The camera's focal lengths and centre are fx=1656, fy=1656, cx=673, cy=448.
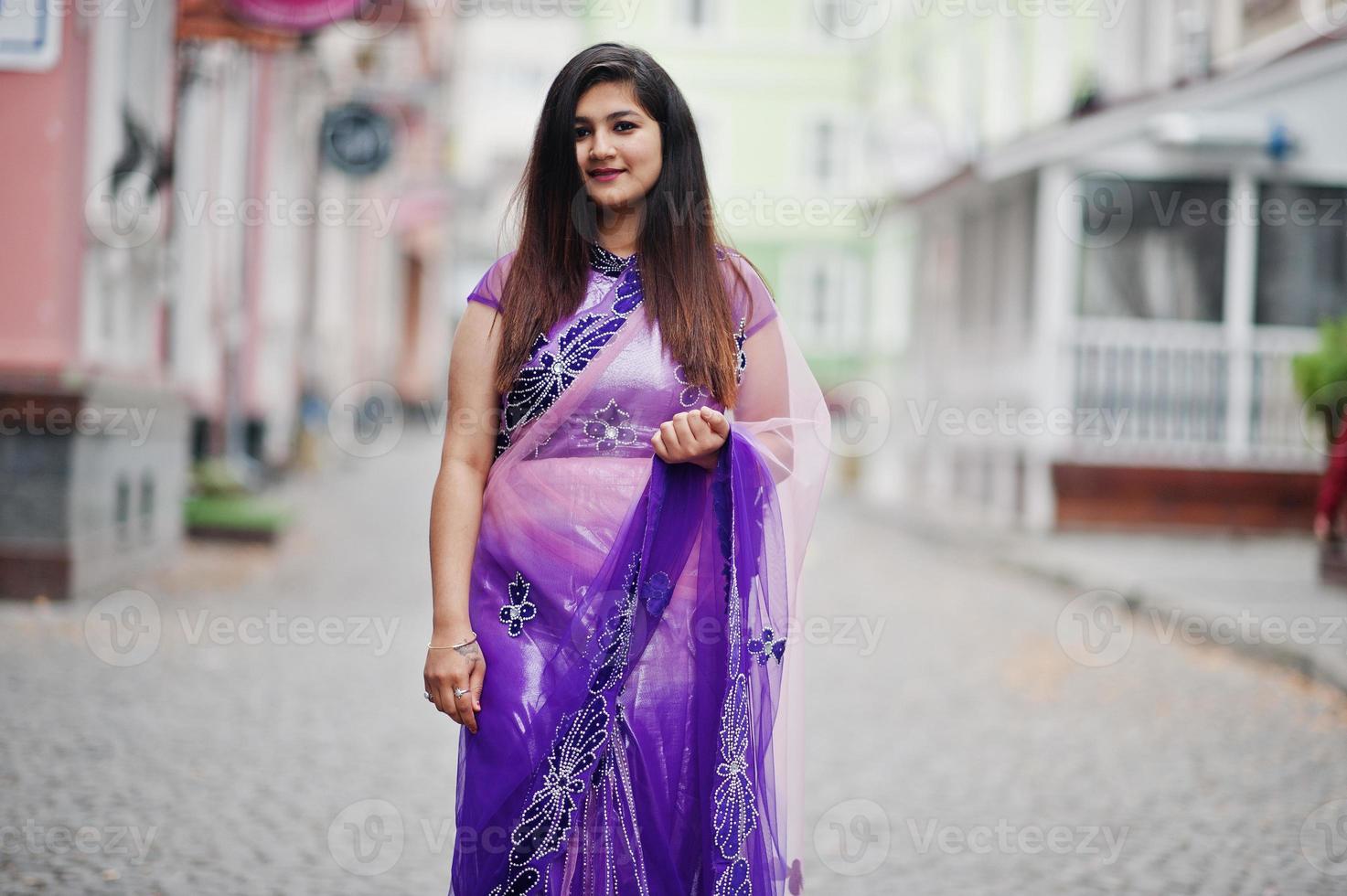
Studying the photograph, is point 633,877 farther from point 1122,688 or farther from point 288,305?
point 288,305

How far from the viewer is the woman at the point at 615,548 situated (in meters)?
2.75

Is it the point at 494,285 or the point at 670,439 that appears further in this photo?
the point at 494,285

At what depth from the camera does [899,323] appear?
29859 millimetres

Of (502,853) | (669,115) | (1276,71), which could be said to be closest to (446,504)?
(502,853)

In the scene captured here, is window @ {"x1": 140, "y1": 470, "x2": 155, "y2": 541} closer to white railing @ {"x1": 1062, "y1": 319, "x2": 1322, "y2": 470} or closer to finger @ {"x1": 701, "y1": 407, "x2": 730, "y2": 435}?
finger @ {"x1": 701, "y1": 407, "x2": 730, "y2": 435}

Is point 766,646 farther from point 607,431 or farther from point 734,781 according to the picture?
point 607,431

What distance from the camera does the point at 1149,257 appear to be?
16766 millimetres

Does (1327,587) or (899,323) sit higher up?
(899,323)

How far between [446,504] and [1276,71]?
12.9 meters

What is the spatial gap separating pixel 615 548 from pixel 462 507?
0.91 ft

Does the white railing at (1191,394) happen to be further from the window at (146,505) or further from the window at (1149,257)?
the window at (146,505)

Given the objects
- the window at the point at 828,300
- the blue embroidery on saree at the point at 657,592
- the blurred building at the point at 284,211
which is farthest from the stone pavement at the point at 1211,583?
the window at the point at 828,300

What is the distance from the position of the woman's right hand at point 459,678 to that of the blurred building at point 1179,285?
13147 mm

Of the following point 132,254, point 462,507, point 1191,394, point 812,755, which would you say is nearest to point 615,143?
point 462,507
